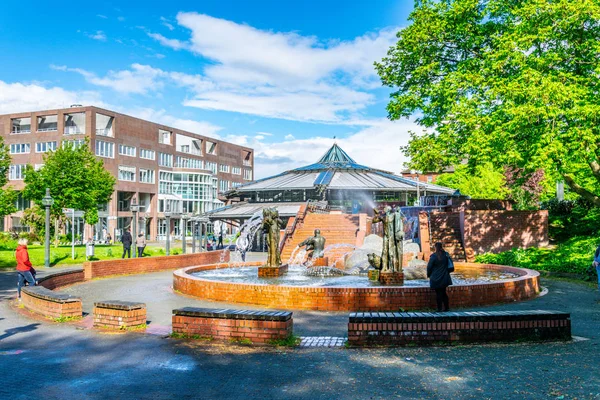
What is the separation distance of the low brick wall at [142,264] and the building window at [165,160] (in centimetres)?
5308

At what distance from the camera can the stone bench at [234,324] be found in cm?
797

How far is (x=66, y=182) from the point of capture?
41062 millimetres

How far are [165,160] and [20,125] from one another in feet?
63.8

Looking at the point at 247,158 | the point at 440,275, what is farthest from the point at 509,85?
the point at 247,158

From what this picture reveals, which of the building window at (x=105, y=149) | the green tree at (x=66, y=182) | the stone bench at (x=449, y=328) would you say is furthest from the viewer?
the building window at (x=105, y=149)

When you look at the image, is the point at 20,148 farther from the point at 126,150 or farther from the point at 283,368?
the point at 283,368

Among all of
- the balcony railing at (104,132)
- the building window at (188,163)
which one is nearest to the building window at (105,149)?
the balcony railing at (104,132)

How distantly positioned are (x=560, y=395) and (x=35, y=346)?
7.10 metres

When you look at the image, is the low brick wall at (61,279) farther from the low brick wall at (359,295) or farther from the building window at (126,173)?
the building window at (126,173)

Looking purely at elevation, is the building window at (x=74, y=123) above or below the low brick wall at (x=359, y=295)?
above

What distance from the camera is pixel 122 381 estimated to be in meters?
6.12

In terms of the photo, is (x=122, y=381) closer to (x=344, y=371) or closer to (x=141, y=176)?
(x=344, y=371)

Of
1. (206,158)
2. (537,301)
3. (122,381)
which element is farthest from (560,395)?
(206,158)

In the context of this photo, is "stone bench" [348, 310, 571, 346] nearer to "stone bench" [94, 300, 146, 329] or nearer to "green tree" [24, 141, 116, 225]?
"stone bench" [94, 300, 146, 329]
